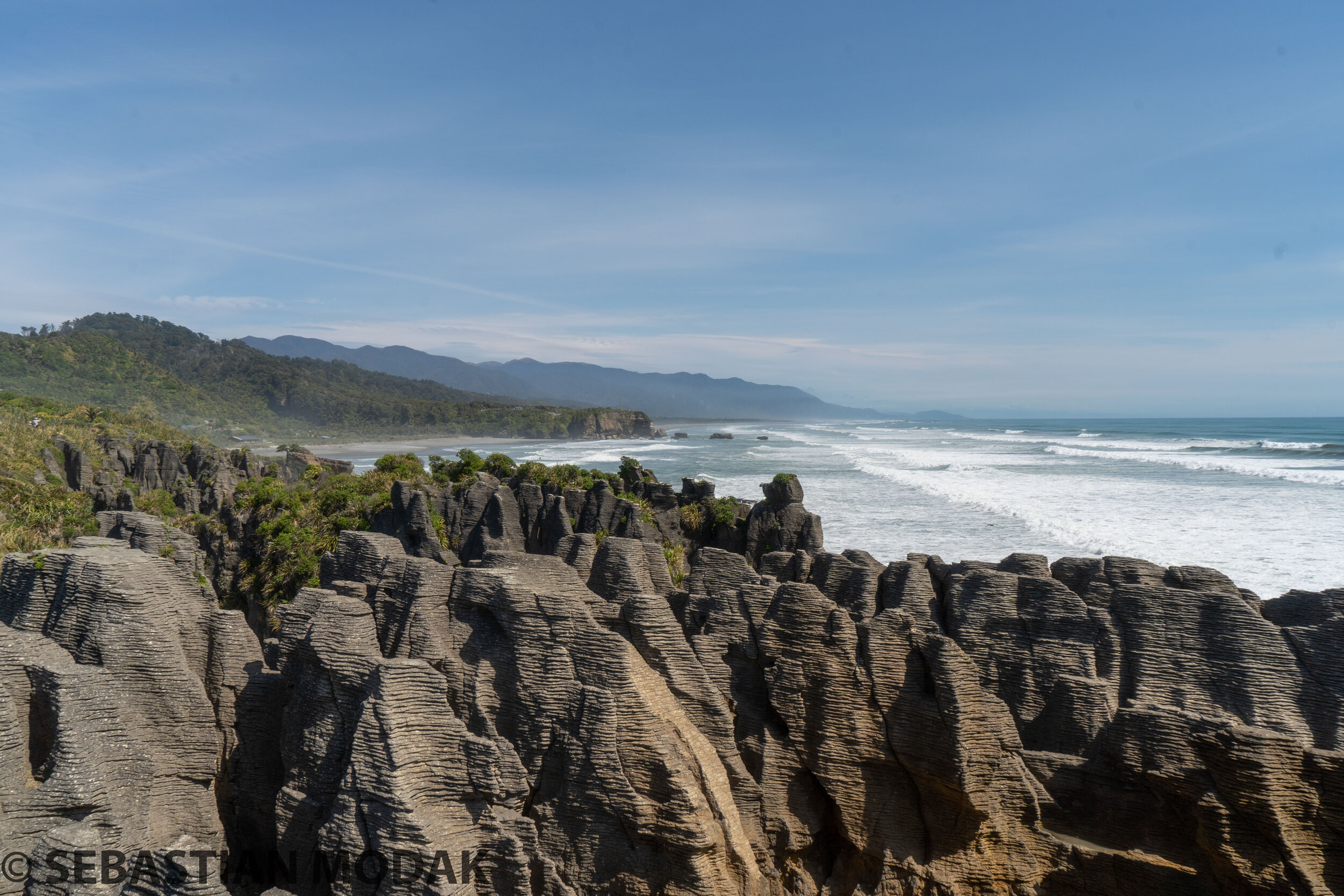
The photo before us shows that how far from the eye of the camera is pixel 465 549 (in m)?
15.4

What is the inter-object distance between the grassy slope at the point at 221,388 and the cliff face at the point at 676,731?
84.5 metres

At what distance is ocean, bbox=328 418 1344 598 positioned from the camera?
24.6m

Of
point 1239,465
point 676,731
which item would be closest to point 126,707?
point 676,731

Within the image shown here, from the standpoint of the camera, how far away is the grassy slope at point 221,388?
86.9m

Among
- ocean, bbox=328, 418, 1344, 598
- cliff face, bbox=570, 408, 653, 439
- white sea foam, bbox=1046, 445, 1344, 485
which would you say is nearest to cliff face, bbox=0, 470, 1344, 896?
ocean, bbox=328, 418, 1344, 598

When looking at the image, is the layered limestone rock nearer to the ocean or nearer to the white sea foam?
the ocean

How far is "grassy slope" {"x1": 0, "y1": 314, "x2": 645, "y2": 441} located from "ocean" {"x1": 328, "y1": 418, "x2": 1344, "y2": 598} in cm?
3746

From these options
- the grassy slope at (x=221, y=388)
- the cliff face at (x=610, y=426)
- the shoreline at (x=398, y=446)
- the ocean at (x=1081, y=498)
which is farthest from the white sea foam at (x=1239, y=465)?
the grassy slope at (x=221, y=388)

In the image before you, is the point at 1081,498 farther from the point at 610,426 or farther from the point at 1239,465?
the point at 610,426

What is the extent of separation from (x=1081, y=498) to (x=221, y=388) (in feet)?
470

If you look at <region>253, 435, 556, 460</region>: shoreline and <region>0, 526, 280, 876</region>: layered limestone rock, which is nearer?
<region>0, 526, 280, 876</region>: layered limestone rock

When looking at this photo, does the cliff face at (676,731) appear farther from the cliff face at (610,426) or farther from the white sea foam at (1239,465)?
the cliff face at (610,426)

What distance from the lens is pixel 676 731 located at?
5.46 m

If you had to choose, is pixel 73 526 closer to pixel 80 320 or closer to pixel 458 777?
pixel 458 777
